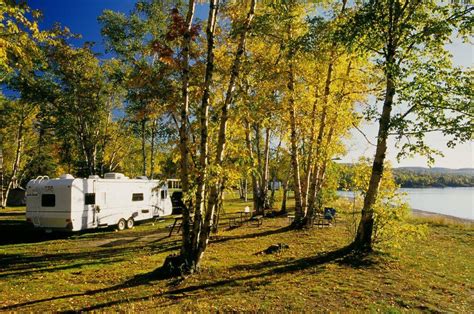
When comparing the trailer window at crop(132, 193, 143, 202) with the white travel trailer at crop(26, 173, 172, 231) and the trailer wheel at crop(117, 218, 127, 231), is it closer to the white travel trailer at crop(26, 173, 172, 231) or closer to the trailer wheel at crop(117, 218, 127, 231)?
the white travel trailer at crop(26, 173, 172, 231)

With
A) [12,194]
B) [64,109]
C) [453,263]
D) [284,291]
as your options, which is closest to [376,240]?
[453,263]

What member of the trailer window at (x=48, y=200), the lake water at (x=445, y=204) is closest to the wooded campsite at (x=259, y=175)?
the trailer window at (x=48, y=200)

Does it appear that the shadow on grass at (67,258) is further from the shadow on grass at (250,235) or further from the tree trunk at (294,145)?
the tree trunk at (294,145)

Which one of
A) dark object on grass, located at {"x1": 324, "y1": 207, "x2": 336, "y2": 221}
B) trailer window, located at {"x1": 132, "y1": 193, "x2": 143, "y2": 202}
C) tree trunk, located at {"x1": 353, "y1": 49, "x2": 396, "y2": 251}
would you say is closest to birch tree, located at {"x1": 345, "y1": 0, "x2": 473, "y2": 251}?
tree trunk, located at {"x1": 353, "y1": 49, "x2": 396, "y2": 251}

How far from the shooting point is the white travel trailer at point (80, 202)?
631 inches

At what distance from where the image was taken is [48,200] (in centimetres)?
1647

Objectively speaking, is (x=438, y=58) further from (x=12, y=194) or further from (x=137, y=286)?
(x=12, y=194)

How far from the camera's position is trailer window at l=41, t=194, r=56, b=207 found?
16328 mm

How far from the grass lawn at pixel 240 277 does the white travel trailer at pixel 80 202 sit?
3.75 ft

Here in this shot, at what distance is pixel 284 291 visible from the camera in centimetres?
826

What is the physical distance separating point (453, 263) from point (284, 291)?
7314mm

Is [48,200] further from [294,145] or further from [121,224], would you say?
[294,145]

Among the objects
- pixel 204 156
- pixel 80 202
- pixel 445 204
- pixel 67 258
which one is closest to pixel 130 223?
pixel 80 202

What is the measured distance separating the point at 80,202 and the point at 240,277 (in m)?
10.5
